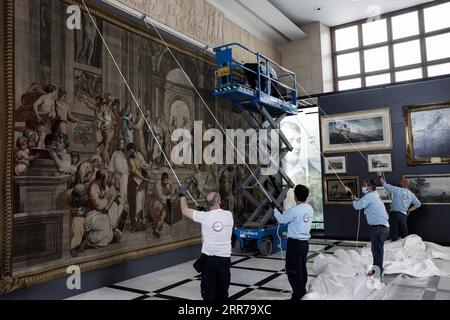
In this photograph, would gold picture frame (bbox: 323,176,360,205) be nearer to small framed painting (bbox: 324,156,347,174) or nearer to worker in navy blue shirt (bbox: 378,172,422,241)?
small framed painting (bbox: 324,156,347,174)

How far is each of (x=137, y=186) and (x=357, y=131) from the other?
7623mm

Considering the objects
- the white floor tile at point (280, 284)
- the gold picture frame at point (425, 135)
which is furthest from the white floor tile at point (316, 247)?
the gold picture frame at point (425, 135)

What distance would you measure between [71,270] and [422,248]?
7745 millimetres

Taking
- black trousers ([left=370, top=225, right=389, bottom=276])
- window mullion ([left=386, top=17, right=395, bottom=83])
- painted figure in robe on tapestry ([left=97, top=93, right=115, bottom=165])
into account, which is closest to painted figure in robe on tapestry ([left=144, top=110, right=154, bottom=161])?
painted figure in robe on tapestry ([left=97, top=93, right=115, bottom=165])

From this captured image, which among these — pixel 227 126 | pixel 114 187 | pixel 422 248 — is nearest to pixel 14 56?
pixel 114 187

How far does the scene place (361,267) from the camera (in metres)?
6.95

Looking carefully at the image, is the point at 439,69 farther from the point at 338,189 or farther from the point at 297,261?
the point at 297,261

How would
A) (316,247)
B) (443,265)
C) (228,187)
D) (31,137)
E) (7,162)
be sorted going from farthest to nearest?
(316,247) < (228,187) < (443,265) < (31,137) < (7,162)

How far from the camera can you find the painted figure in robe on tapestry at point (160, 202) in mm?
7406

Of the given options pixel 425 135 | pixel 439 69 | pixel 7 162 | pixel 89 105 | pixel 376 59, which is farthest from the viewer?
pixel 376 59

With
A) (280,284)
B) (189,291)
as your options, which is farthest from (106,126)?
(280,284)

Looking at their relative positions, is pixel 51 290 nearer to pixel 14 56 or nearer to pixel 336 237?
pixel 14 56

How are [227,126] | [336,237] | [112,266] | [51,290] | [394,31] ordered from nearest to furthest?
1. [51,290]
2. [112,266]
3. [227,126]
4. [336,237]
5. [394,31]

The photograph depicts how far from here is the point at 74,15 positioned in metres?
6.04
